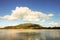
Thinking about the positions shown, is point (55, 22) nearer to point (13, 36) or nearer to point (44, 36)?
point (44, 36)

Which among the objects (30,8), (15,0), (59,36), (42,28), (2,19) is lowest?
(59,36)

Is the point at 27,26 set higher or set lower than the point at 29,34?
higher

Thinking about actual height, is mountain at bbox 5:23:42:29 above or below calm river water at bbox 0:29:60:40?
above

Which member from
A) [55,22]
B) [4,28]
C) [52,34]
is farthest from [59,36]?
[4,28]

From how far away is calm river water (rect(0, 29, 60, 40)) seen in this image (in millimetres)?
2254

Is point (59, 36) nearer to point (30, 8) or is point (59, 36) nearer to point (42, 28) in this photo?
point (42, 28)

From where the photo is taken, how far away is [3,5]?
232 centimetres

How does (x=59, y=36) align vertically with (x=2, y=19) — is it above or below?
below

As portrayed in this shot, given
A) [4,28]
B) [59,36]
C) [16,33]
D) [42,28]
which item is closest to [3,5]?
[4,28]

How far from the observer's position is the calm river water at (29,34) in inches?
88.7

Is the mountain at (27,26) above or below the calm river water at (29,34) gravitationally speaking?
above

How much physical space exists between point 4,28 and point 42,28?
72cm

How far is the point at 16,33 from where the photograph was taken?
2283 mm

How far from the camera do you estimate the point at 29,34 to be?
2.31m
